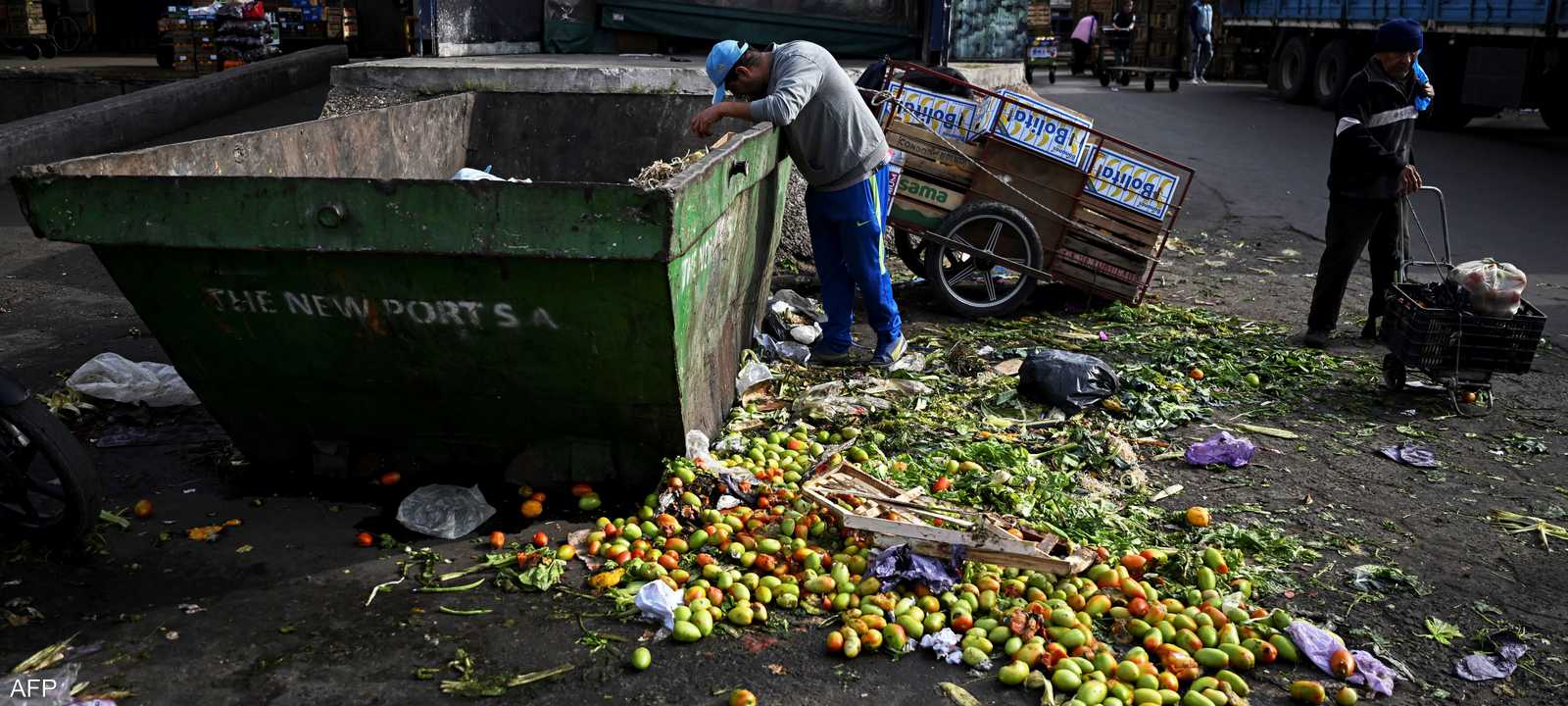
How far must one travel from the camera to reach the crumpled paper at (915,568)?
3.74 meters

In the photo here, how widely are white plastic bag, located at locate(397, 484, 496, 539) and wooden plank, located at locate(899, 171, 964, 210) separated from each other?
3.60m

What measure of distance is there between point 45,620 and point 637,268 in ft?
6.81

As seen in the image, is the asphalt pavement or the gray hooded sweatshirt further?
the asphalt pavement

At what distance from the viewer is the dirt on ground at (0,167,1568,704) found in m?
3.30

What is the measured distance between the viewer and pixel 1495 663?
3.45 m

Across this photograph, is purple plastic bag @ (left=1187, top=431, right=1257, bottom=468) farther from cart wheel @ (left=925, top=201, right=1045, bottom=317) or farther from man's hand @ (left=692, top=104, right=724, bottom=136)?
man's hand @ (left=692, top=104, right=724, bottom=136)

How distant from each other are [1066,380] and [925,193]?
199cm

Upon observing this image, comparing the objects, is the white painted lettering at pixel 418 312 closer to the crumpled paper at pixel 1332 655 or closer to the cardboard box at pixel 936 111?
the crumpled paper at pixel 1332 655

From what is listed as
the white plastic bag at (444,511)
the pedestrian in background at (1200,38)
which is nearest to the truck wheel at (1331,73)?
the pedestrian in background at (1200,38)

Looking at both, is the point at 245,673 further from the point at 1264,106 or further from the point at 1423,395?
the point at 1264,106

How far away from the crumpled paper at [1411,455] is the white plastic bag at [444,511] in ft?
12.4

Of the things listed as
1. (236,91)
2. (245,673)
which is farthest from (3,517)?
(236,91)

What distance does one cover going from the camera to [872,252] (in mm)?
6035

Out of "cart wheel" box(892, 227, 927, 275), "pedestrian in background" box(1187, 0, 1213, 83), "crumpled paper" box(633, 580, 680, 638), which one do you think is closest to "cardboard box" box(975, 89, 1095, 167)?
"cart wheel" box(892, 227, 927, 275)
